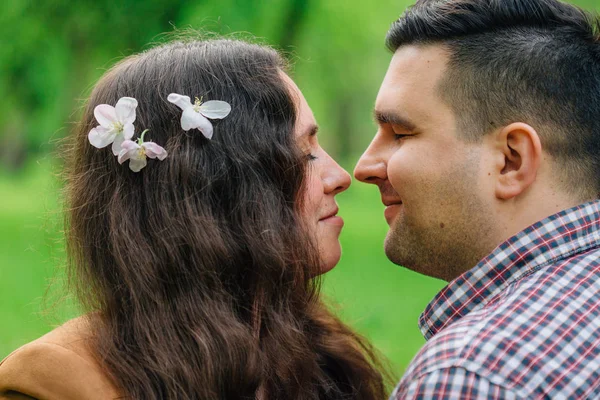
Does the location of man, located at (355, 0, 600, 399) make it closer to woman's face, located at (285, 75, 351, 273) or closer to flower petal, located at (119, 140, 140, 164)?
woman's face, located at (285, 75, 351, 273)

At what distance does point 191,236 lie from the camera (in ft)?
8.23

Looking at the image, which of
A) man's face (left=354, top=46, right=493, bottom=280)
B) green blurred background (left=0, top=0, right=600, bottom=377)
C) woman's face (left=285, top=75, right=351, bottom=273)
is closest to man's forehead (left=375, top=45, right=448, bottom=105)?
man's face (left=354, top=46, right=493, bottom=280)

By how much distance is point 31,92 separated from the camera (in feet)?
24.4

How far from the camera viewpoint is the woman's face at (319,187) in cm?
276

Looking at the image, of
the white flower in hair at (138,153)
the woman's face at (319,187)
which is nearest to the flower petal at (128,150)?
the white flower in hair at (138,153)

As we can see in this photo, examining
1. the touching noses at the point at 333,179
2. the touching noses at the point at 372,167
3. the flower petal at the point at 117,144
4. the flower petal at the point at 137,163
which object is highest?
the flower petal at the point at 117,144

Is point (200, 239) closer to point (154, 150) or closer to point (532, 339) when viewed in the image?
point (154, 150)

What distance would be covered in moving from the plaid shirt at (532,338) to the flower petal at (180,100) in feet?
3.48

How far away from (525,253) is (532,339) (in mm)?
384

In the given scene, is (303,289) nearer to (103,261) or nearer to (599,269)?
(103,261)

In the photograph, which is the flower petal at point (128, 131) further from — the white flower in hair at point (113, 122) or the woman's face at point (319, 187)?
the woman's face at point (319, 187)

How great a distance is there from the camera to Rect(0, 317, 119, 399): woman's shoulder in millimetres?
2273

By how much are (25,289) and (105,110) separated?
505 cm

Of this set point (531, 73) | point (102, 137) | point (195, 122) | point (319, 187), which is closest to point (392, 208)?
point (319, 187)
